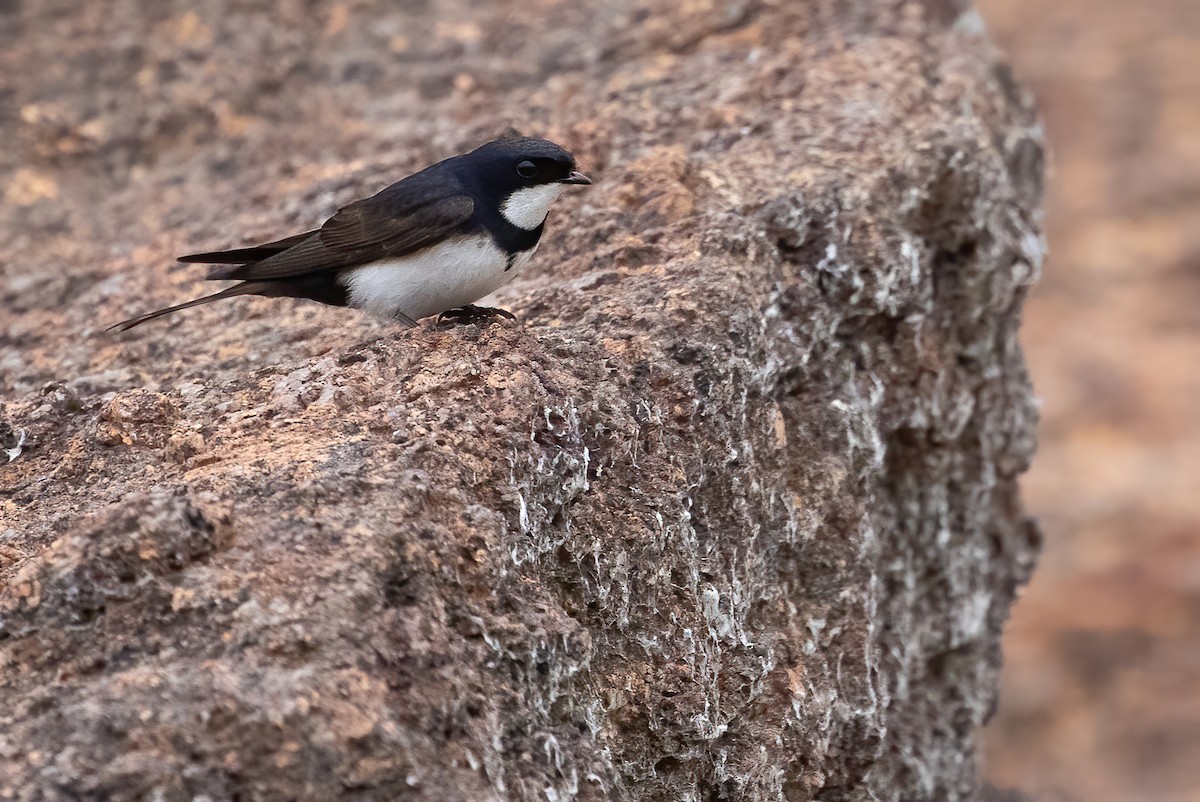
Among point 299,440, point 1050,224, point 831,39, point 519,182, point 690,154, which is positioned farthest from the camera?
point 1050,224

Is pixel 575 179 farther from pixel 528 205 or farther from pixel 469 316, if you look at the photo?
pixel 469 316

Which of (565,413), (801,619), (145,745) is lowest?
(801,619)

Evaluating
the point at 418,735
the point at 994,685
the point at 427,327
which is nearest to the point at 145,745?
the point at 418,735

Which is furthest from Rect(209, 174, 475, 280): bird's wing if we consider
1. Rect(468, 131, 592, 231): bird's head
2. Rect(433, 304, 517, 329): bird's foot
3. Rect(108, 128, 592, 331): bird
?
Rect(433, 304, 517, 329): bird's foot

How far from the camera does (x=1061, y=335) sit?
14.7 meters

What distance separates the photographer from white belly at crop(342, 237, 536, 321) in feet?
14.9

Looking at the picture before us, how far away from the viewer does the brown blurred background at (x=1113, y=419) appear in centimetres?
1180

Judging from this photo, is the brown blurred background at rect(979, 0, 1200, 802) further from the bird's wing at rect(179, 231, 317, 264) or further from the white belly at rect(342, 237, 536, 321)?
the bird's wing at rect(179, 231, 317, 264)

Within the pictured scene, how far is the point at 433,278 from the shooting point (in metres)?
4.58

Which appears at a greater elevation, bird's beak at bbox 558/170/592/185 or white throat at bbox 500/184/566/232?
bird's beak at bbox 558/170/592/185

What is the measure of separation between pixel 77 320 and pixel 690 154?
2.60 metres

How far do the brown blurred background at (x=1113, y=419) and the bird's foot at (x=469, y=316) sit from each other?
5.91m

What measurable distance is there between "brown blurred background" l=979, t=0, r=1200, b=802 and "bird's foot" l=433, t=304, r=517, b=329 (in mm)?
5913

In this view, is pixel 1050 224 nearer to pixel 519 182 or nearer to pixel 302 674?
pixel 519 182
